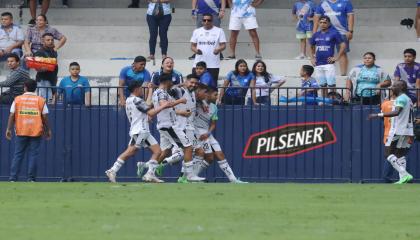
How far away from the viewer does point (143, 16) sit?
96.8 feet

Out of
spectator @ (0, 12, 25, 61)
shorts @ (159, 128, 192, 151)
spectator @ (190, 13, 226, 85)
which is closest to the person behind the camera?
shorts @ (159, 128, 192, 151)

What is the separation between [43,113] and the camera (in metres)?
21.8

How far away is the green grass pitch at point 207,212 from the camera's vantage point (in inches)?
489

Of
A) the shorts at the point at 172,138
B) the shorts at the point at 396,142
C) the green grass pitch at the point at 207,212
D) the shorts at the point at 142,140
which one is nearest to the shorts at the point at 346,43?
the shorts at the point at 396,142

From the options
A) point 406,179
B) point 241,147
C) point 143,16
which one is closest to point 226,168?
point 241,147

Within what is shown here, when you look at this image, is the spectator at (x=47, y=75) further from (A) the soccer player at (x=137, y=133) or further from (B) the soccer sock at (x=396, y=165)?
(B) the soccer sock at (x=396, y=165)

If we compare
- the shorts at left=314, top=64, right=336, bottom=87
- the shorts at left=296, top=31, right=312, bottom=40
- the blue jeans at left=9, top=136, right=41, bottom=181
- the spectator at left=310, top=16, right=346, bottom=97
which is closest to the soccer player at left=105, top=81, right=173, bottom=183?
the blue jeans at left=9, top=136, right=41, bottom=181

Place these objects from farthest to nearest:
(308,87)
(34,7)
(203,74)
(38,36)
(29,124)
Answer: (34,7) < (38,36) < (203,74) < (308,87) < (29,124)

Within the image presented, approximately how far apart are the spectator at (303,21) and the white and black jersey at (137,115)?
6.63 meters

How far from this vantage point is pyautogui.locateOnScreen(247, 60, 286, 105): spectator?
890 inches

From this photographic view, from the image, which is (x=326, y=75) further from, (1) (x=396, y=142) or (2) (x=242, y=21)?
(1) (x=396, y=142)

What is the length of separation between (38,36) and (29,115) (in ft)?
14.6

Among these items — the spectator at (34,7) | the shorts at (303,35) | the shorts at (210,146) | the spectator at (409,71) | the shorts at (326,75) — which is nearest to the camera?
the shorts at (210,146)

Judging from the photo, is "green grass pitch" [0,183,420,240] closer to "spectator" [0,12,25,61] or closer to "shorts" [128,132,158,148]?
"shorts" [128,132,158,148]
